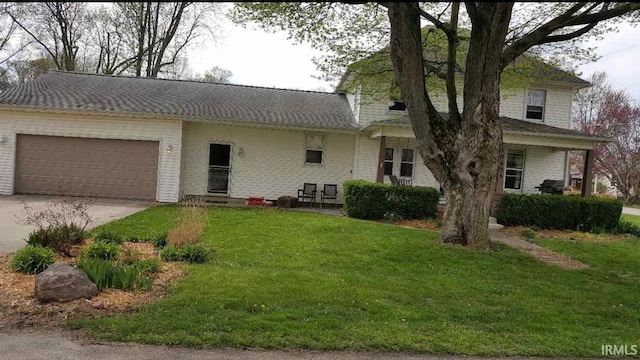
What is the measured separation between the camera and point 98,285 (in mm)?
5250

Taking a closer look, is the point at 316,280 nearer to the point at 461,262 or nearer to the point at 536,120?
the point at 461,262

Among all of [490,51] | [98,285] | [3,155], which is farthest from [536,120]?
[3,155]

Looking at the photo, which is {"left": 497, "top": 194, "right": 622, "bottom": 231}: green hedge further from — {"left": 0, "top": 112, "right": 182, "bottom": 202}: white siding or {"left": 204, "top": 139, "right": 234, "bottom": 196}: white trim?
{"left": 0, "top": 112, "right": 182, "bottom": 202}: white siding

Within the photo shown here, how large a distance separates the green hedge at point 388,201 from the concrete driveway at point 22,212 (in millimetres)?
6502

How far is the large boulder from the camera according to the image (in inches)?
189

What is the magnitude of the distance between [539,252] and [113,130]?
1412 cm

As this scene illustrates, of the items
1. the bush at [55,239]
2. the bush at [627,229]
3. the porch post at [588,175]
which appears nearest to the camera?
the bush at [55,239]

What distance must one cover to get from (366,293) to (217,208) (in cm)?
959

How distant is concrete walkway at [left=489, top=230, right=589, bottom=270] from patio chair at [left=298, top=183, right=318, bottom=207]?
6.95 meters

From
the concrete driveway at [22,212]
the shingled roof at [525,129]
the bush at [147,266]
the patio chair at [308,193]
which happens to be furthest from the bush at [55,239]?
the patio chair at [308,193]

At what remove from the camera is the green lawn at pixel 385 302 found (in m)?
4.24

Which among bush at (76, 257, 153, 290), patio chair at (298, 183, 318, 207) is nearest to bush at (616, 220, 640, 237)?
patio chair at (298, 183, 318, 207)

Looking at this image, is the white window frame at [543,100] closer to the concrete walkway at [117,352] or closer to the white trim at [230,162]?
the white trim at [230,162]

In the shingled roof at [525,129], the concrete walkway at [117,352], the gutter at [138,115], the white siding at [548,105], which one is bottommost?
the concrete walkway at [117,352]
